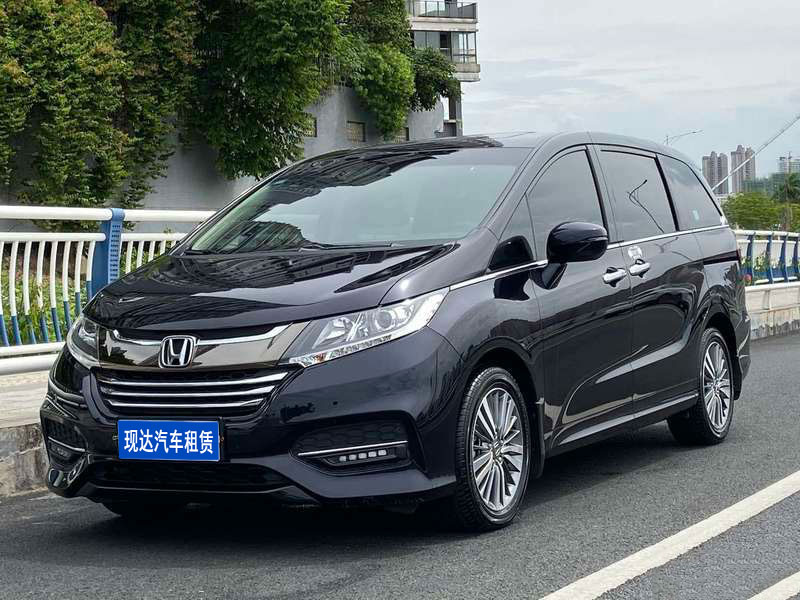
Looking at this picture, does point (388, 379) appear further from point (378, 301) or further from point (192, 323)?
point (192, 323)

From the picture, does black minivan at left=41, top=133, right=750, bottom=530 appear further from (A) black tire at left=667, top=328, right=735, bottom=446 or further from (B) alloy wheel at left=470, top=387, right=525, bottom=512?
(A) black tire at left=667, top=328, right=735, bottom=446

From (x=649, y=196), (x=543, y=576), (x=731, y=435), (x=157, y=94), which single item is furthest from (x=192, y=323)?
(x=157, y=94)

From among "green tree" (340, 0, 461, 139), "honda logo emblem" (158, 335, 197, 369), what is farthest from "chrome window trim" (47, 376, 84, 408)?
"green tree" (340, 0, 461, 139)

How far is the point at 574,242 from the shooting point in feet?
19.9

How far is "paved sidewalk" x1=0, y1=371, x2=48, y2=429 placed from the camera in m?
7.43

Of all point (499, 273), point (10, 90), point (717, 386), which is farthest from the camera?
point (10, 90)

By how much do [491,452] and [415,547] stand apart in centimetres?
52

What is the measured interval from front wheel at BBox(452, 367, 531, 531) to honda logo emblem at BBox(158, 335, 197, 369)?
1.07 metres

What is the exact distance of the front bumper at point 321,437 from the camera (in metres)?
4.97

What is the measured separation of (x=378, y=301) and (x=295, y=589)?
3.67 feet

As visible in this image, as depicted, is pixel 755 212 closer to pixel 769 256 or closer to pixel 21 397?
pixel 769 256

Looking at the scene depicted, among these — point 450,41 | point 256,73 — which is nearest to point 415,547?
point 256,73

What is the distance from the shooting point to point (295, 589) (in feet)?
15.4

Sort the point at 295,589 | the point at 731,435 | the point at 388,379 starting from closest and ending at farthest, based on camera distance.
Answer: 1. the point at 295,589
2. the point at 388,379
3. the point at 731,435
